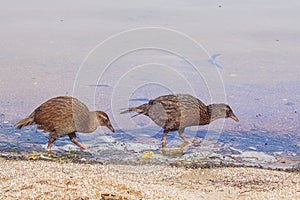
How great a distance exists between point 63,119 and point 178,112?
184cm

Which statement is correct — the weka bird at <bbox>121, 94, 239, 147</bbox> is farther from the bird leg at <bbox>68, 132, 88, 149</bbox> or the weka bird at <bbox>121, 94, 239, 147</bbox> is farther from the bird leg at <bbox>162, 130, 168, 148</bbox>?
the bird leg at <bbox>68, 132, 88, 149</bbox>

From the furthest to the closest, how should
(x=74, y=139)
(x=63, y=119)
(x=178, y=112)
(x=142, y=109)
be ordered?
1. (x=142, y=109)
2. (x=178, y=112)
3. (x=74, y=139)
4. (x=63, y=119)

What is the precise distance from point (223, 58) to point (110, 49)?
272 cm

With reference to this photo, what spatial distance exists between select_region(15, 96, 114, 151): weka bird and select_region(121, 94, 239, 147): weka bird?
2.74 ft

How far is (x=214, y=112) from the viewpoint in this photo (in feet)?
31.7

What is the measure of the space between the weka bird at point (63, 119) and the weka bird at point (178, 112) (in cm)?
84

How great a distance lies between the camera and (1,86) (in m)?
11.4

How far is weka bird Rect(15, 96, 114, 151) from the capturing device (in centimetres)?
896

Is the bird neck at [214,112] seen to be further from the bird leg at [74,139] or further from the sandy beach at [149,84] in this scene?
the bird leg at [74,139]

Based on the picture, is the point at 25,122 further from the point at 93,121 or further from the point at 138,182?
the point at 138,182

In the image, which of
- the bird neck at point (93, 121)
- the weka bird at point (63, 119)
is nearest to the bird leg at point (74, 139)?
the weka bird at point (63, 119)

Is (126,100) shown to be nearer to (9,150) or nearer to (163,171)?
(9,150)

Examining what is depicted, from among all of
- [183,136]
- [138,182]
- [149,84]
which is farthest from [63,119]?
[149,84]

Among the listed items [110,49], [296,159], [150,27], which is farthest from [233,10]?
[296,159]
